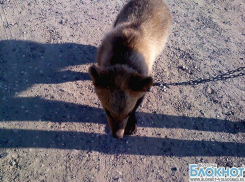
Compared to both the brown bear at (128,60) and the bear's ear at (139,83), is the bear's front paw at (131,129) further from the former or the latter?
the bear's ear at (139,83)

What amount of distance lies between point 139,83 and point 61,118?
2.18 metres

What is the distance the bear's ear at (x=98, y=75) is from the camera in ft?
11.5

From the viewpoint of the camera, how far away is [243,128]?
16.6 feet

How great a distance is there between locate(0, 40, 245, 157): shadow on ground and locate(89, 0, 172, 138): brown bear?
0.55m

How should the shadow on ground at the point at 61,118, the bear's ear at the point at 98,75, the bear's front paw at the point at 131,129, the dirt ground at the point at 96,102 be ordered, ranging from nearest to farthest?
the bear's ear at the point at 98,75 → the dirt ground at the point at 96,102 → the shadow on ground at the point at 61,118 → the bear's front paw at the point at 131,129

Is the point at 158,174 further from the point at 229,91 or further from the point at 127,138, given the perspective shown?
the point at 229,91

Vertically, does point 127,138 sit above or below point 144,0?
below

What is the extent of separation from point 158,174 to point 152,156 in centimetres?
37

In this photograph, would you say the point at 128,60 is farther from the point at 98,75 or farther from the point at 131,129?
the point at 131,129

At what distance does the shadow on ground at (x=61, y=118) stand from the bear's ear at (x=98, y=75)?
5.04 ft

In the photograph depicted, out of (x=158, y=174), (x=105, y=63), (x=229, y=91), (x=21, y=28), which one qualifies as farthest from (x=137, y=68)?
(x=21, y=28)

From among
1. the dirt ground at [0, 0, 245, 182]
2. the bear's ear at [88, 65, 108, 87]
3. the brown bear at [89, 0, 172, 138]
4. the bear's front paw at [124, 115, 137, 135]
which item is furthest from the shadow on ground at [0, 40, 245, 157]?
the bear's ear at [88, 65, 108, 87]

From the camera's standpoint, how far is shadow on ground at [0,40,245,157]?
14.8 feet

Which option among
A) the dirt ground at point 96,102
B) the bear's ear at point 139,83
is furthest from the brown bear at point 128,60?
the dirt ground at point 96,102
